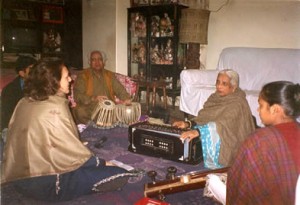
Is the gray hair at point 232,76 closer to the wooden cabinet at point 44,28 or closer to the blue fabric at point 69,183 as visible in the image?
the blue fabric at point 69,183

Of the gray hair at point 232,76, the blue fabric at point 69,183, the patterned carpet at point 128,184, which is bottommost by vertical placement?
the patterned carpet at point 128,184

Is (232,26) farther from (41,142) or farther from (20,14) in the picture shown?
(20,14)

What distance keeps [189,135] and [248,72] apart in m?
2.03

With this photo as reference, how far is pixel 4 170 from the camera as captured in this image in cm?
182

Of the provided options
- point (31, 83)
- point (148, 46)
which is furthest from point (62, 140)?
point (148, 46)

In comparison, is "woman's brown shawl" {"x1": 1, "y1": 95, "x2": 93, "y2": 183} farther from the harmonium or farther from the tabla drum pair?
the tabla drum pair

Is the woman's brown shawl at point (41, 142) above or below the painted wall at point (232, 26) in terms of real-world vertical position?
below

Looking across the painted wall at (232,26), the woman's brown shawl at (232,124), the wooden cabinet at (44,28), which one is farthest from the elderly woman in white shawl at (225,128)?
the wooden cabinet at (44,28)

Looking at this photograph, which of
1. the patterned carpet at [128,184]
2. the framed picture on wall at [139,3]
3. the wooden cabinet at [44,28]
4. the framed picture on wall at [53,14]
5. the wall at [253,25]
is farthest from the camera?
the framed picture on wall at [53,14]

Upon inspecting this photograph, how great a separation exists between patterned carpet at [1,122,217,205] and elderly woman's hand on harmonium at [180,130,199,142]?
259mm

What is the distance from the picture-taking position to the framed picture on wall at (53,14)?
22.9 feet

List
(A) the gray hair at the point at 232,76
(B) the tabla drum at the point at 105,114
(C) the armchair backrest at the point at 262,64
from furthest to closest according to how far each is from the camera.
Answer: (C) the armchair backrest at the point at 262,64 → (B) the tabla drum at the point at 105,114 → (A) the gray hair at the point at 232,76

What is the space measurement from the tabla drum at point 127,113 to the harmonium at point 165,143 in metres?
0.89

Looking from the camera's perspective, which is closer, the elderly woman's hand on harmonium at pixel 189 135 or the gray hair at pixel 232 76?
the elderly woman's hand on harmonium at pixel 189 135
